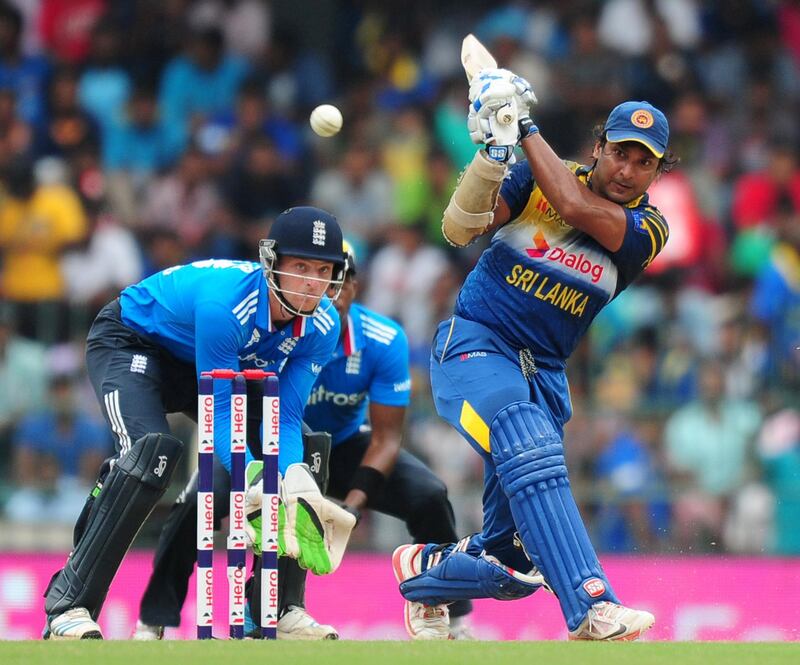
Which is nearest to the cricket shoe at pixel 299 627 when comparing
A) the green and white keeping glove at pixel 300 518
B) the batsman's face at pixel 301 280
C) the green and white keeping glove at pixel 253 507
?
the green and white keeping glove at pixel 300 518

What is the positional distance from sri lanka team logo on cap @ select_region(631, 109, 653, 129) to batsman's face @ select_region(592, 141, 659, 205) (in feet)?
0.25

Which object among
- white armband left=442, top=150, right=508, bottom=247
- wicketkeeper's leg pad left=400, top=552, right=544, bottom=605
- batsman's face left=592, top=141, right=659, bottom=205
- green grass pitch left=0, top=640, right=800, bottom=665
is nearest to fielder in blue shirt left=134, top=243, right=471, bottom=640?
wicketkeeper's leg pad left=400, top=552, right=544, bottom=605

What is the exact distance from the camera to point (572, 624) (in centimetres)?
604

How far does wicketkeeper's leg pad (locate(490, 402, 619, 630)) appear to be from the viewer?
6055mm

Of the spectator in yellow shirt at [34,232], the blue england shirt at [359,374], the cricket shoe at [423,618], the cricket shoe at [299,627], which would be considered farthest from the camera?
the spectator in yellow shirt at [34,232]

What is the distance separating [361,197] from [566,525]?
7.44m

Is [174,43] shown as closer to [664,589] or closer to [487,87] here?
[664,589]

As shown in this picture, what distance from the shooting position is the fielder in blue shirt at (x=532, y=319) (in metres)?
6.13

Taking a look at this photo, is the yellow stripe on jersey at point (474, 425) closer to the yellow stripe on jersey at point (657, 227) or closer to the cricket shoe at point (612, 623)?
the cricket shoe at point (612, 623)

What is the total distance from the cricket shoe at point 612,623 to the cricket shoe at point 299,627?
4.69ft

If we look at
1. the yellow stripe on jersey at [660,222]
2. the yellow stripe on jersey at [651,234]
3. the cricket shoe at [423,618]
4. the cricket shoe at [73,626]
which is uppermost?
the yellow stripe on jersey at [660,222]

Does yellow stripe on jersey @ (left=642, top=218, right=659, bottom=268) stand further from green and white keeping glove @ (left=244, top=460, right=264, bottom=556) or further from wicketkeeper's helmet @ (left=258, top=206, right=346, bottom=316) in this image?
green and white keeping glove @ (left=244, top=460, right=264, bottom=556)

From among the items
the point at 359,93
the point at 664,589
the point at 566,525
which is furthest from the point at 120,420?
the point at 359,93

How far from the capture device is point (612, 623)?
19.5ft
